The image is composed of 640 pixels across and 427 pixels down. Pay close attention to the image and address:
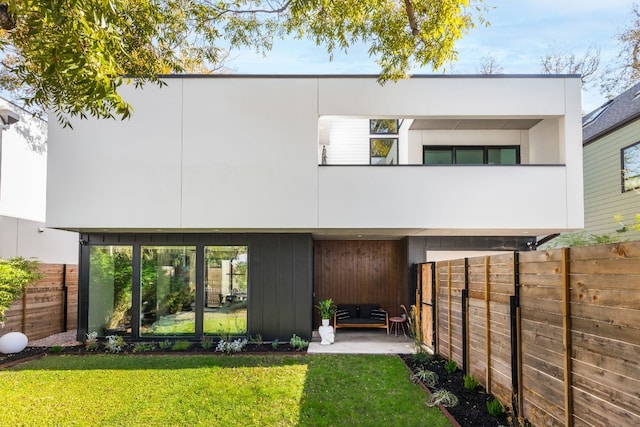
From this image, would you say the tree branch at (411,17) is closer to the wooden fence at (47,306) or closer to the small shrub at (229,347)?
the small shrub at (229,347)

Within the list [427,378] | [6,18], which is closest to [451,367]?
[427,378]

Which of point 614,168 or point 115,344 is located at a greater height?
point 614,168

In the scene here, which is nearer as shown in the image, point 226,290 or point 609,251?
point 609,251

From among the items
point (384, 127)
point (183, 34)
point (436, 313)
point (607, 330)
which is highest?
point (183, 34)

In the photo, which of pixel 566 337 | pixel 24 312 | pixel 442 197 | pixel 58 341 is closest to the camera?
pixel 566 337

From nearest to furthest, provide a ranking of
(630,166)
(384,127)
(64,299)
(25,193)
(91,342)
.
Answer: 1. (91,342)
2. (64,299)
3. (630,166)
4. (25,193)
5. (384,127)

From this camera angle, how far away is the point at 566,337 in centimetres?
363

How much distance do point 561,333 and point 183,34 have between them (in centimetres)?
679

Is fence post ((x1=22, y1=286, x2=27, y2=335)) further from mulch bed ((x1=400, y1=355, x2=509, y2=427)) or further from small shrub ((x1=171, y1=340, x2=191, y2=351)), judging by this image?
mulch bed ((x1=400, y1=355, x2=509, y2=427))

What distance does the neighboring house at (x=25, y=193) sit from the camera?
11.1 meters

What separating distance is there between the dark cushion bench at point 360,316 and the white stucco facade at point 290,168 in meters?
3.10

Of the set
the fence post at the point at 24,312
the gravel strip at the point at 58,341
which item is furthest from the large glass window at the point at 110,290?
the fence post at the point at 24,312

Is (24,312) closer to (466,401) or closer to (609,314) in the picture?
(466,401)

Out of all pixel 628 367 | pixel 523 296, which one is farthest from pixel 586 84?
pixel 628 367
